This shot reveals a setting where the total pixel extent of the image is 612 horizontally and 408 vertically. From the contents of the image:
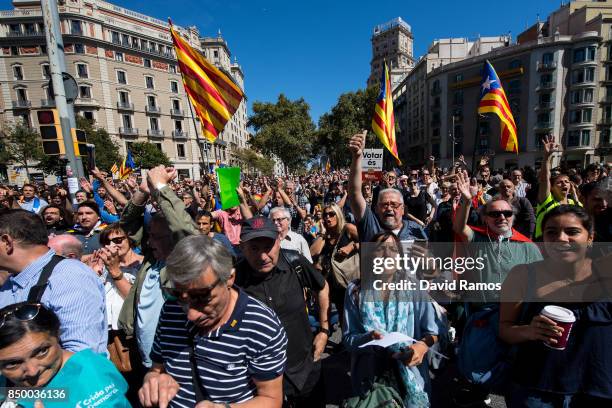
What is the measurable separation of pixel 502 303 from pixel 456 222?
141 cm

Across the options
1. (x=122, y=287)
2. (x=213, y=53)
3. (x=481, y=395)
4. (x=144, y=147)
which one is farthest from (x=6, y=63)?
(x=481, y=395)

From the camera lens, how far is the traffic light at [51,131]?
4.92 metres

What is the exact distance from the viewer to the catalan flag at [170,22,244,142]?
412 cm

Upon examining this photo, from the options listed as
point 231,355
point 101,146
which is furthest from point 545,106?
point 101,146

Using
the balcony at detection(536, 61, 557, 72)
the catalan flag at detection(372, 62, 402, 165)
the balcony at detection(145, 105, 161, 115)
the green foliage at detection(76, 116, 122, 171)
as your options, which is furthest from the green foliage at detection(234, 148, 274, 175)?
the catalan flag at detection(372, 62, 402, 165)

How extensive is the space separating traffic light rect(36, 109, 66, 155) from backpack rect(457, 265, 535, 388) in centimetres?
639

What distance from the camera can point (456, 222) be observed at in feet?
9.59

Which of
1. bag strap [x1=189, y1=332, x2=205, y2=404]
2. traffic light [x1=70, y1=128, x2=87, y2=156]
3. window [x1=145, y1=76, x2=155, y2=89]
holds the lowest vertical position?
bag strap [x1=189, y1=332, x2=205, y2=404]

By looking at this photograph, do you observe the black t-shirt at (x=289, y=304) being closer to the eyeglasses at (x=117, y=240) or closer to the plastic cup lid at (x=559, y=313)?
the eyeglasses at (x=117, y=240)

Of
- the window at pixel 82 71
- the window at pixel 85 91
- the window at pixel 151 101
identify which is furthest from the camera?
the window at pixel 151 101

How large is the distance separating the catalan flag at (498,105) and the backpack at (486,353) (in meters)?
5.07

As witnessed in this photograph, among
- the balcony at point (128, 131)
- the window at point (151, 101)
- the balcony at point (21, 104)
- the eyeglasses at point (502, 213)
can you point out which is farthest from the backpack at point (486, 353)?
the balcony at point (21, 104)

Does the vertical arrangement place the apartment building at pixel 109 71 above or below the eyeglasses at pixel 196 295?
above

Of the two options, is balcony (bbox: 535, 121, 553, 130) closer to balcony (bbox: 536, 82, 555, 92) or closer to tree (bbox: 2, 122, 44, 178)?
balcony (bbox: 536, 82, 555, 92)
